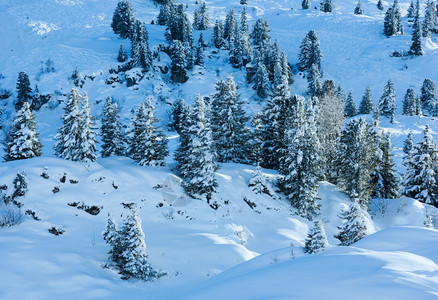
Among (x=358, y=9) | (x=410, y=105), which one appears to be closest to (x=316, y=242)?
(x=410, y=105)

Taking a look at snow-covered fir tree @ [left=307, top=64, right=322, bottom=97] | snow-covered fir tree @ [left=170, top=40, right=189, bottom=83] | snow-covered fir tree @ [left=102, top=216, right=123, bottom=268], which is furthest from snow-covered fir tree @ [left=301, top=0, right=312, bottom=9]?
snow-covered fir tree @ [left=102, top=216, right=123, bottom=268]

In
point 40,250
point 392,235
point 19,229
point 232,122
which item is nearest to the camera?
point 392,235

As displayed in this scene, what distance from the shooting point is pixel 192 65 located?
74.7m

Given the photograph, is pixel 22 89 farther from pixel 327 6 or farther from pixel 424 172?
pixel 327 6

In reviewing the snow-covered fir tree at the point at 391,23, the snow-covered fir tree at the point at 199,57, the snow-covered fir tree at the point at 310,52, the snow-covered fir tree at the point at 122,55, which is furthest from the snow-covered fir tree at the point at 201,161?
the snow-covered fir tree at the point at 391,23

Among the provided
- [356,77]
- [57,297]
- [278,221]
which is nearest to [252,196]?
[278,221]

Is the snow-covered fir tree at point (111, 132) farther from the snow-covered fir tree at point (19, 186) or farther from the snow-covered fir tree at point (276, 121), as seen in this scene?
the snow-covered fir tree at point (276, 121)

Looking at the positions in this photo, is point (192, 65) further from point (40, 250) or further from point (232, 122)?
point (40, 250)

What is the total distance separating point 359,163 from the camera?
28766 mm

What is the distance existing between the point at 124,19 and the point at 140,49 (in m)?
18.4

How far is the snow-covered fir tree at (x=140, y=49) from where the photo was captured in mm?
66875

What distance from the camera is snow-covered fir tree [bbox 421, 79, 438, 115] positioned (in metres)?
69.3

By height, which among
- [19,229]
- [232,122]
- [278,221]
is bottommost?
[278,221]

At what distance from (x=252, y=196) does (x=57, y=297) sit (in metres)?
17.7
